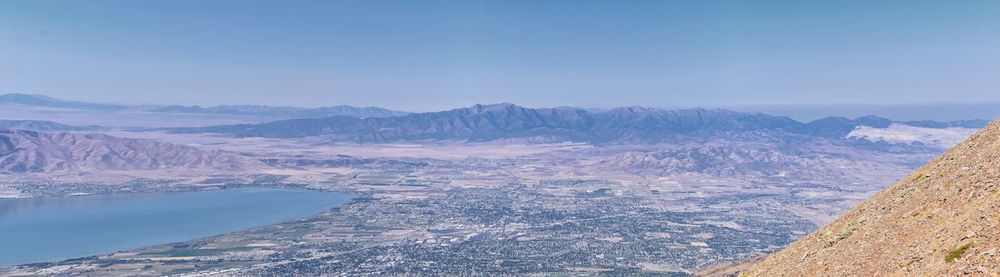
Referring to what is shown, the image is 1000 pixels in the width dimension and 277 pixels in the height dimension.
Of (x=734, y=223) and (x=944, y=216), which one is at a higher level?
(x=944, y=216)

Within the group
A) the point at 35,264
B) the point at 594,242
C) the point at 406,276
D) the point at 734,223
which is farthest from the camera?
the point at 734,223

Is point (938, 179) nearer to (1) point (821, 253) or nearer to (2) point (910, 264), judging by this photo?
(1) point (821, 253)

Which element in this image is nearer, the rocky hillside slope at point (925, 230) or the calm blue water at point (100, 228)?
the rocky hillside slope at point (925, 230)

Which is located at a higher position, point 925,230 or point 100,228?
point 925,230

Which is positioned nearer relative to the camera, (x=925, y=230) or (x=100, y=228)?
(x=925, y=230)

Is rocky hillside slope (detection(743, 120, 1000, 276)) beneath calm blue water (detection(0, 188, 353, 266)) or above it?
above

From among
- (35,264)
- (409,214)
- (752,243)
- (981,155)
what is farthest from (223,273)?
(981,155)

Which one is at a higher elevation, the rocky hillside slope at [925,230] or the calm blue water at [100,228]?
the rocky hillside slope at [925,230]

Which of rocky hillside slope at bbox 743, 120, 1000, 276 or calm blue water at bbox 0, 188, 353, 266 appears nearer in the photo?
rocky hillside slope at bbox 743, 120, 1000, 276
